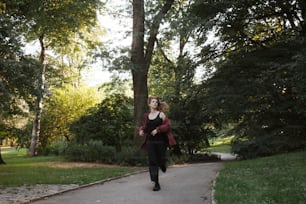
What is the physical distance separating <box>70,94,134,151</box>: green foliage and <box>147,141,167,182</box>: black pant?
41.0 ft

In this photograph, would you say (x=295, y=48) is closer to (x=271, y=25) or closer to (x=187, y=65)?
(x=271, y=25)

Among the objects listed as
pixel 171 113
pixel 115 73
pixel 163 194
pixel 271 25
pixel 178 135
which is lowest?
pixel 163 194

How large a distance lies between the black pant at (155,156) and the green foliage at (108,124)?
12.5 metres

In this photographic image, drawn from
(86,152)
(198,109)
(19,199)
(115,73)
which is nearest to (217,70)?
(198,109)

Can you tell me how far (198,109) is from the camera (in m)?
22.0

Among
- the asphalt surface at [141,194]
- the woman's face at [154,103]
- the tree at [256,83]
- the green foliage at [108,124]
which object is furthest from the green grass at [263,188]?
the green foliage at [108,124]

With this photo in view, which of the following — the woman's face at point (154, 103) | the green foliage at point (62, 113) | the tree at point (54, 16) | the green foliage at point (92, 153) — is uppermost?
the tree at point (54, 16)

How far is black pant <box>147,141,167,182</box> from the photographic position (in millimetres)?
7898

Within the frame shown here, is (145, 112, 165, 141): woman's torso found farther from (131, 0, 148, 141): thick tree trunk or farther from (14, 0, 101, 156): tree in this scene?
(131, 0, 148, 141): thick tree trunk

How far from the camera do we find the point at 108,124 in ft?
68.6

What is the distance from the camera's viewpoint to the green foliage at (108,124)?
20.7 m

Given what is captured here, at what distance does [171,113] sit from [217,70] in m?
5.11

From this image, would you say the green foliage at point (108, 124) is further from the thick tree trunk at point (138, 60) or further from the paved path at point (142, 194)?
the paved path at point (142, 194)

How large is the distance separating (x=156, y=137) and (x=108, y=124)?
13.1 m
